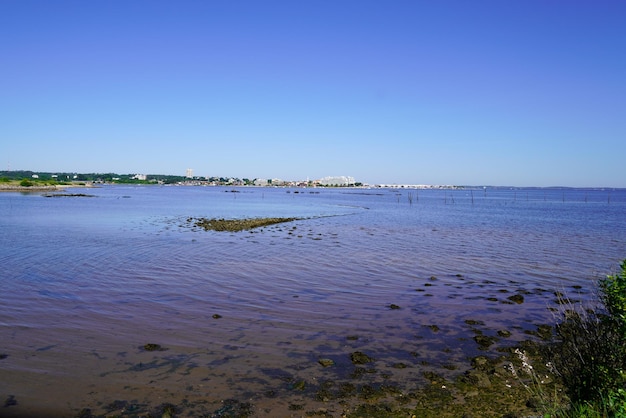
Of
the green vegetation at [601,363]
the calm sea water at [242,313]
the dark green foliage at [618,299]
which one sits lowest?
the calm sea water at [242,313]

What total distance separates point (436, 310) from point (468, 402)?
21.6ft

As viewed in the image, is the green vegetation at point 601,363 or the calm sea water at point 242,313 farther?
the calm sea water at point 242,313

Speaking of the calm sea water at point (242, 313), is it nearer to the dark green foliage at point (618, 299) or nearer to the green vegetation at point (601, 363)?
the green vegetation at point (601, 363)

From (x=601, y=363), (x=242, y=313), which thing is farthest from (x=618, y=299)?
(x=242, y=313)

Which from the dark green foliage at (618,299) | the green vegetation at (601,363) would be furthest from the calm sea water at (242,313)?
the dark green foliage at (618,299)

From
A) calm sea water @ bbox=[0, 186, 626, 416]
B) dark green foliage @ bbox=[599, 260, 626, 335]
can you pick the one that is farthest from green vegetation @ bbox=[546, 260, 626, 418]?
calm sea water @ bbox=[0, 186, 626, 416]

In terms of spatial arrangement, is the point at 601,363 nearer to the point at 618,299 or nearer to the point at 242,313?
the point at 618,299

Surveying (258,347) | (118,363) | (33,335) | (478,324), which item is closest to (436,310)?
(478,324)

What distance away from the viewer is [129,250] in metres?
26.8

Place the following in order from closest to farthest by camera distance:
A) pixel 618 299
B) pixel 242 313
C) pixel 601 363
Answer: pixel 618 299, pixel 601 363, pixel 242 313

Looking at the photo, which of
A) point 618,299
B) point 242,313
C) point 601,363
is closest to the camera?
point 618,299

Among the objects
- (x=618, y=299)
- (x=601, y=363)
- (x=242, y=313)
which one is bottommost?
(x=242, y=313)

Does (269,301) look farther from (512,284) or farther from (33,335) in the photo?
(512,284)

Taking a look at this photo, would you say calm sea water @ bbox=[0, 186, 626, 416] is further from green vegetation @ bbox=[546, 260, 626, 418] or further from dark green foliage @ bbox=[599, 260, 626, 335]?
dark green foliage @ bbox=[599, 260, 626, 335]
